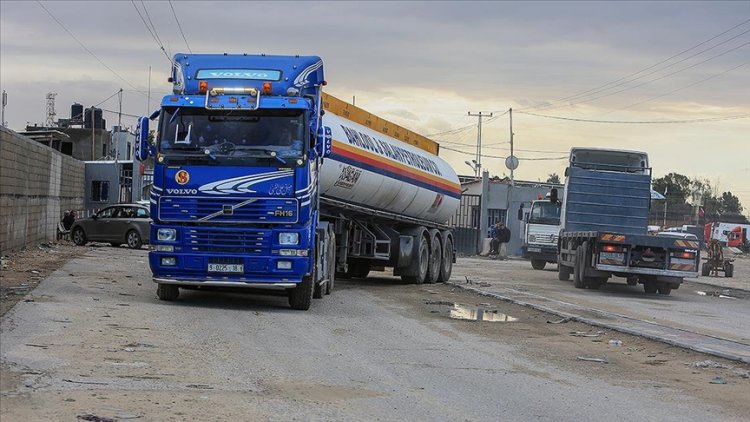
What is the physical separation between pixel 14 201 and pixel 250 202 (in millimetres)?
12231

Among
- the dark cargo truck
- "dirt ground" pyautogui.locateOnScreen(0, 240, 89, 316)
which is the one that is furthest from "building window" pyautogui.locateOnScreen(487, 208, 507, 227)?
"dirt ground" pyautogui.locateOnScreen(0, 240, 89, 316)

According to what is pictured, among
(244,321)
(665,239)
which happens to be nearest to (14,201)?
→ (244,321)

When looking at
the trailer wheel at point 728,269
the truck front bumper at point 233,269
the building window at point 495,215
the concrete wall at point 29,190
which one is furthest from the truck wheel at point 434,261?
the building window at point 495,215

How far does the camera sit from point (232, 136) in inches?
636

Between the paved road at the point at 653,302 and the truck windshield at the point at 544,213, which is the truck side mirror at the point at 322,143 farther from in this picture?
the truck windshield at the point at 544,213

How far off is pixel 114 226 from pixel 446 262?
557 inches

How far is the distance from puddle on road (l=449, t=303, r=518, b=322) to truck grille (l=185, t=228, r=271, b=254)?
4081 mm

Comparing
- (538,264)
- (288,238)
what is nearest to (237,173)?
(288,238)

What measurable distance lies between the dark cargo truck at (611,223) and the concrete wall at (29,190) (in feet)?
48.5

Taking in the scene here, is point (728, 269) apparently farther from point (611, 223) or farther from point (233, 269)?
point (233, 269)

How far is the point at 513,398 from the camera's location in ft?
32.5

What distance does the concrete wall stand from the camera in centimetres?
2444

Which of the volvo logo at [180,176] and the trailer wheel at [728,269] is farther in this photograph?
the trailer wheel at [728,269]

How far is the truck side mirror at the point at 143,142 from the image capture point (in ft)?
53.2
